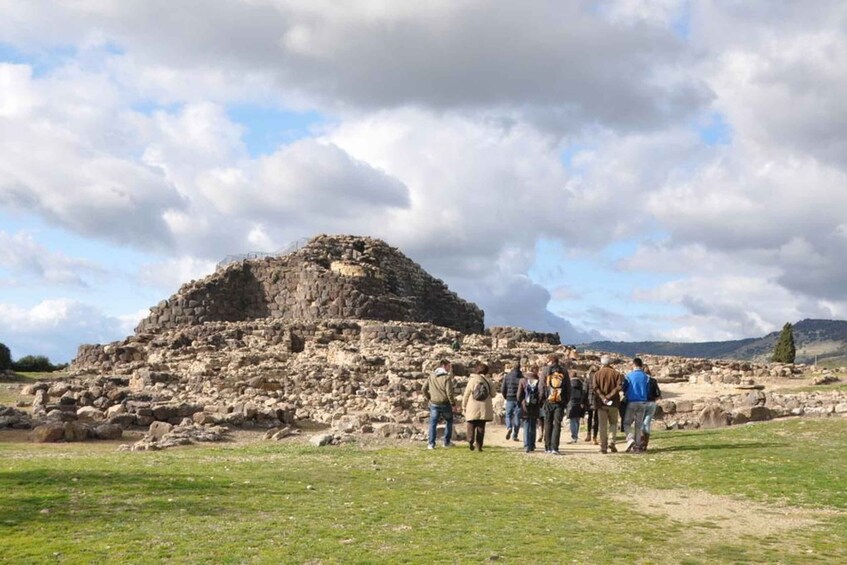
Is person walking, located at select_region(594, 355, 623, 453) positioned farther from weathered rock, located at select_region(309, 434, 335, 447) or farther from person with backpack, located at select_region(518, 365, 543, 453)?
weathered rock, located at select_region(309, 434, 335, 447)

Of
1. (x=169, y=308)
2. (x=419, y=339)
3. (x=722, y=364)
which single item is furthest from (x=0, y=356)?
(x=722, y=364)

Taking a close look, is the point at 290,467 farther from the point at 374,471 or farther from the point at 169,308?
the point at 169,308

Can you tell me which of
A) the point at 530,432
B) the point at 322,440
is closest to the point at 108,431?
the point at 322,440

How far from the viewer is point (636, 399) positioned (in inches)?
782

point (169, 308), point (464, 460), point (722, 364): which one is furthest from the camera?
point (169, 308)

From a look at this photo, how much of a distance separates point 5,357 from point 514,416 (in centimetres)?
5208

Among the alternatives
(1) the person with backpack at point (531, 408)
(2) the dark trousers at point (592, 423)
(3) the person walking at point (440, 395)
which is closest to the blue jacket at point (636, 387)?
(1) the person with backpack at point (531, 408)

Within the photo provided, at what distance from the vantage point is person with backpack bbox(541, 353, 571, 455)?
19719mm

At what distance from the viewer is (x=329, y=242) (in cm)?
6975

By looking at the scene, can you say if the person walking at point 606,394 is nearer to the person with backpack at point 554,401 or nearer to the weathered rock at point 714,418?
the person with backpack at point 554,401

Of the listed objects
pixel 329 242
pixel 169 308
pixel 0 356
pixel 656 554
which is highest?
pixel 329 242

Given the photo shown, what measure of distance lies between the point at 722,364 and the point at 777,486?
40026 millimetres

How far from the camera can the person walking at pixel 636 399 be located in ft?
65.0

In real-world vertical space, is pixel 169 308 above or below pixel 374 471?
above
